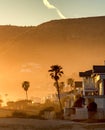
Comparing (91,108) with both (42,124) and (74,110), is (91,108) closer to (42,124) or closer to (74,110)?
(74,110)

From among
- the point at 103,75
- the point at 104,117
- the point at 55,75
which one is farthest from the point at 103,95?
the point at 55,75

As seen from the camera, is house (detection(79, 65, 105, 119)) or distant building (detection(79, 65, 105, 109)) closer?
house (detection(79, 65, 105, 119))

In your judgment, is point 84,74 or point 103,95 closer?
point 103,95

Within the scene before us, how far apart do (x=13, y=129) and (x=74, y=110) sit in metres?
23.3

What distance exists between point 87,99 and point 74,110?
10751 millimetres

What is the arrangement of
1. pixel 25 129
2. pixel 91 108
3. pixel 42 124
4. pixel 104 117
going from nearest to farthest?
pixel 25 129 < pixel 42 124 < pixel 104 117 < pixel 91 108

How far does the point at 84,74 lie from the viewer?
113312 mm

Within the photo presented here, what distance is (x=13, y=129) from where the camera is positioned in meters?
61.2

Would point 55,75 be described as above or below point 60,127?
above

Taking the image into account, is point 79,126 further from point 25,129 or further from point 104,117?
point 104,117

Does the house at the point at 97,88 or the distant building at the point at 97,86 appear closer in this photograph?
the house at the point at 97,88

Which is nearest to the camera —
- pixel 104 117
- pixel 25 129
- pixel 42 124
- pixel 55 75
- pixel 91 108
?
pixel 25 129

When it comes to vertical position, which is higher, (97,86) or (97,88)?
(97,86)

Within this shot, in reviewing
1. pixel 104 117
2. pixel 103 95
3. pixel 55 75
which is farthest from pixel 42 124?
pixel 55 75
